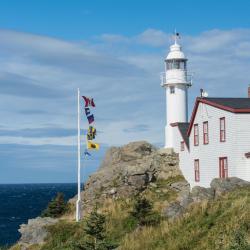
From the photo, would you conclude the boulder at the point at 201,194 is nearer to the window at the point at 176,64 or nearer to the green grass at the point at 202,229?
the green grass at the point at 202,229

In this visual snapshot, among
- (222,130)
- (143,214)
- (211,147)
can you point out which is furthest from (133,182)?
(143,214)

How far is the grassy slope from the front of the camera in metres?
18.0

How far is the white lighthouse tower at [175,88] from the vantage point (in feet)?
134

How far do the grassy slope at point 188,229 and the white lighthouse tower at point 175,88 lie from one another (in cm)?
1353

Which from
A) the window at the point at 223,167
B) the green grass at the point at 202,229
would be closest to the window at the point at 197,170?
the window at the point at 223,167

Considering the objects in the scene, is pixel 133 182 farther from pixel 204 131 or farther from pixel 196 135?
pixel 204 131

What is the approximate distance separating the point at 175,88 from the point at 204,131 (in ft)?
29.3

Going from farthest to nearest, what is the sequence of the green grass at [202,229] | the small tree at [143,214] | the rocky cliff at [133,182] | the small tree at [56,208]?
the small tree at [56,208], the rocky cliff at [133,182], the small tree at [143,214], the green grass at [202,229]

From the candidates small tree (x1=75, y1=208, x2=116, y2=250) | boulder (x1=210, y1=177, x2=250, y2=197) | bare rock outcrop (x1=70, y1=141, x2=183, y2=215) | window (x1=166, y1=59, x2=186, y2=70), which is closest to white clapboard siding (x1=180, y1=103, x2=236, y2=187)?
boulder (x1=210, y1=177, x2=250, y2=197)

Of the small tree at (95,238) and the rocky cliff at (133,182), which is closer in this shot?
the small tree at (95,238)

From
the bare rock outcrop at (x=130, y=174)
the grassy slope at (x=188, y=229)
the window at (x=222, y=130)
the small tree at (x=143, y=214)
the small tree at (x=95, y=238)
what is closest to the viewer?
the grassy slope at (x=188, y=229)

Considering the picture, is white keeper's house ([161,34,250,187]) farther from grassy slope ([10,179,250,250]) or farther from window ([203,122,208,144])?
grassy slope ([10,179,250,250])

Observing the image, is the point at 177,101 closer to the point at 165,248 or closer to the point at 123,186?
the point at 123,186

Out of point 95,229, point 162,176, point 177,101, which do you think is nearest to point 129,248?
point 95,229
